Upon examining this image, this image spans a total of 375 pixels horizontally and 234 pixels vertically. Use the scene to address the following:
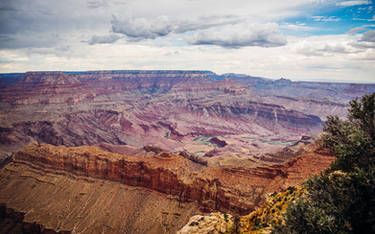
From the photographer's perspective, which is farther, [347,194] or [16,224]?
[16,224]

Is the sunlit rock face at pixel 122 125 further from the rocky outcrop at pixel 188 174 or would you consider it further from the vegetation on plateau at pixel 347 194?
the vegetation on plateau at pixel 347 194

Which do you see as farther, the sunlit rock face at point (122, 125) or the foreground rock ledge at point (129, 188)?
the sunlit rock face at point (122, 125)

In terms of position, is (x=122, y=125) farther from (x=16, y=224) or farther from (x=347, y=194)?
(x=347, y=194)

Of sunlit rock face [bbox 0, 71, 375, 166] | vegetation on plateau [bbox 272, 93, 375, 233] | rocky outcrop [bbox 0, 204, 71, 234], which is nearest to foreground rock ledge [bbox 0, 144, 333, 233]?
rocky outcrop [bbox 0, 204, 71, 234]

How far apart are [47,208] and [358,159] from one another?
49.7 metres

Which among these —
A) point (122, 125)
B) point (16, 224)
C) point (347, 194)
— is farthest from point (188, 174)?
point (122, 125)

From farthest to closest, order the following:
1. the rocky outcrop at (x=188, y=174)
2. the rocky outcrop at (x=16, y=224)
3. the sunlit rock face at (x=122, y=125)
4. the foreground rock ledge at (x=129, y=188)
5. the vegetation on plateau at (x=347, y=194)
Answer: the sunlit rock face at (x=122, y=125) < the rocky outcrop at (x=16, y=224) < the foreground rock ledge at (x=129, y=188) < the rocky outcrop at (x=188, y=174) < the vegetation on plateau at (x=347, y=194)

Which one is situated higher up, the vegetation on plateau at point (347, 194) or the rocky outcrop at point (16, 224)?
the vegetation on plateau at point (347, 194)

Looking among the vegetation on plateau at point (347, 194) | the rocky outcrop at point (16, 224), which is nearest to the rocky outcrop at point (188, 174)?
the rocky outcrop at point (16, 224)

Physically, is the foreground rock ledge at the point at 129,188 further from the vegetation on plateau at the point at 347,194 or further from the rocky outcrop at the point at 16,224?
the vegetation on plateau at the point at 347,194

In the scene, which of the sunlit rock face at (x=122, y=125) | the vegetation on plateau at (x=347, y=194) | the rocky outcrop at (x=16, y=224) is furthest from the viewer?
the sunlit rock face at (x=122, y=125)

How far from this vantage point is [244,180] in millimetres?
42812

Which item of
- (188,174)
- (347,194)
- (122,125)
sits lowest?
(122,125)

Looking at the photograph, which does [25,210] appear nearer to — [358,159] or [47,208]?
[47,208]
